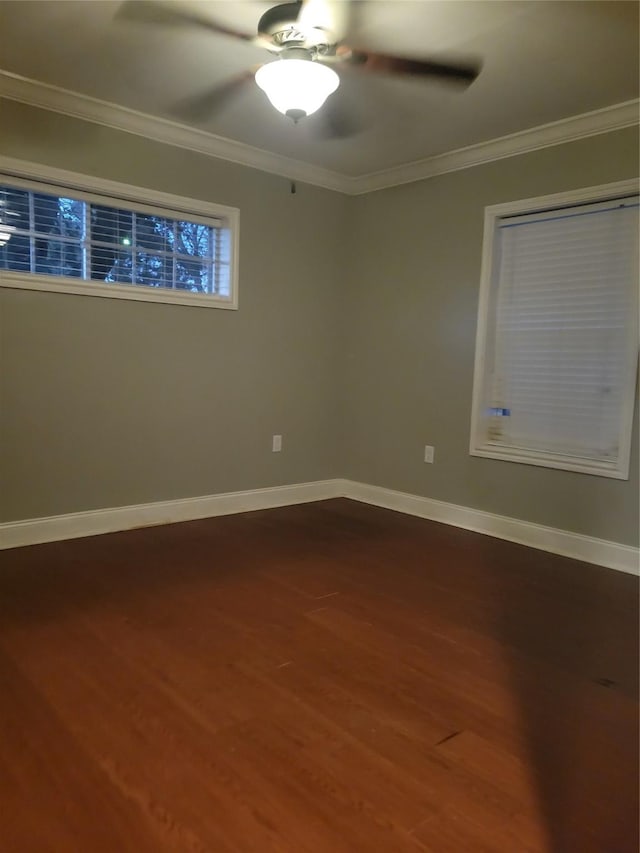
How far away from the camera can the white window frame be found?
10.4 ft

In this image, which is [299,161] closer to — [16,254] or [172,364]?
[172,364]

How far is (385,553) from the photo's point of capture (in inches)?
136

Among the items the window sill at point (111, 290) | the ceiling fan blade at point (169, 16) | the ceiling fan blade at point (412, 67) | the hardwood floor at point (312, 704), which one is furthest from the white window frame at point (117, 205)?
the ceiling fan blade at point (412, 67)

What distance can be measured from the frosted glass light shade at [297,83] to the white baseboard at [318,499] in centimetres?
245

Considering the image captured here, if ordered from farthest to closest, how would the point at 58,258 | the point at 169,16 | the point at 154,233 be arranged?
the point at 154,233 < the point at 58,258 < the point at 169,16

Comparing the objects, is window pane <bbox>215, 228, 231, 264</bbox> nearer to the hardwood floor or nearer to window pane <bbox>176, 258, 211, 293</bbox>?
window pane <bbox>176, 258, 211, 293</bbox>

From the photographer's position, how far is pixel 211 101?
10.5ft

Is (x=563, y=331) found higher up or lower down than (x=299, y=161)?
lower down

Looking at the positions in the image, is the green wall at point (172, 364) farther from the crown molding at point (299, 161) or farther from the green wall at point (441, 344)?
the green wall at point (441, 344)

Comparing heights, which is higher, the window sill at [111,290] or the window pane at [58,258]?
the window pane at [58,258]

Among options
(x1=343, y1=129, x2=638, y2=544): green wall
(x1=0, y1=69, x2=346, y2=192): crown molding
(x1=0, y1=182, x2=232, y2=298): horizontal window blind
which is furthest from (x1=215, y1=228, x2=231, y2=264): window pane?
(x1=343, y1=129, x2=638, y2=544): green wall

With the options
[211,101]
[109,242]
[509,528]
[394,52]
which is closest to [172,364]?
[109,242]

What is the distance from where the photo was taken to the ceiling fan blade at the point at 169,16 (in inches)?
92.0

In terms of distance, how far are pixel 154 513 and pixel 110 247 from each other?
1627 mm
